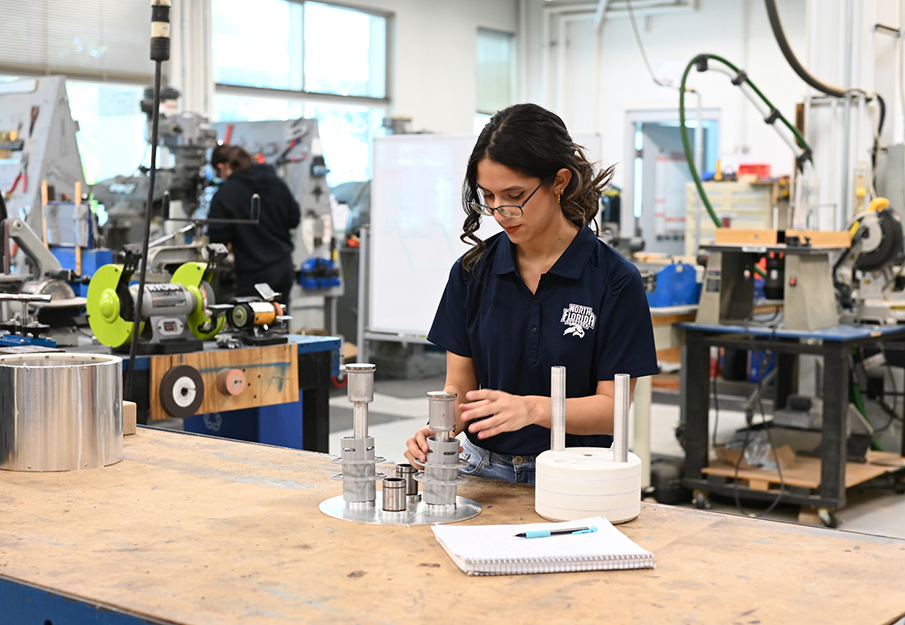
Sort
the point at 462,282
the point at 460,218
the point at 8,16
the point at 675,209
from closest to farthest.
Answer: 1. the point at 462,282
2. the point at 460,218
3. the point at 8,16
4. the point at 675,209

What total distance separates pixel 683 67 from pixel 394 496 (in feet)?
23.2

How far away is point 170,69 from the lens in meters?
6.93

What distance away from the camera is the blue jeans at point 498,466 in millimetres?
1604

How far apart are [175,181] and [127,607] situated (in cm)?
426

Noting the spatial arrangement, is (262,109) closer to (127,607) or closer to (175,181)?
(175,181)

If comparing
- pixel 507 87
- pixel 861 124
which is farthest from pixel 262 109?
pixel 861 124

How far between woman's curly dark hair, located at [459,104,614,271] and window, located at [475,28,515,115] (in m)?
8.30

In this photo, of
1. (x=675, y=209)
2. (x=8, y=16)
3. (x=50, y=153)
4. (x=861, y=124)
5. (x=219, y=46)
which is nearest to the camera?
(x=50, y=153)

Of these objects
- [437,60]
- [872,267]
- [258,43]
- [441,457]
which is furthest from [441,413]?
[437,60]

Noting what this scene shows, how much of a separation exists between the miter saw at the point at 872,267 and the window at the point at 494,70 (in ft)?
20.0

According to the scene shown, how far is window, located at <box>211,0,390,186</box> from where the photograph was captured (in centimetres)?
762

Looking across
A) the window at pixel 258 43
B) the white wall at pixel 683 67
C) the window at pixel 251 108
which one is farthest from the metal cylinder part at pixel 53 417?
the white wall at pixel 683 67

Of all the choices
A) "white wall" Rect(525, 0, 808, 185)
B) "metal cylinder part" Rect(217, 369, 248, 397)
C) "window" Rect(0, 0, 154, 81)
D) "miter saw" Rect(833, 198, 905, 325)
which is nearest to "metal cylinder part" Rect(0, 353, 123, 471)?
"metal cylinder part" Rect(217, 369, 248, 397)

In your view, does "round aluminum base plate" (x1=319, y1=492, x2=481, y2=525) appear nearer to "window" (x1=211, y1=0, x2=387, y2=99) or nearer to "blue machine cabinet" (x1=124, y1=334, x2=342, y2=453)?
"blue machine cabinet" (x1=124, y1=334, x2=342, y2=453)
